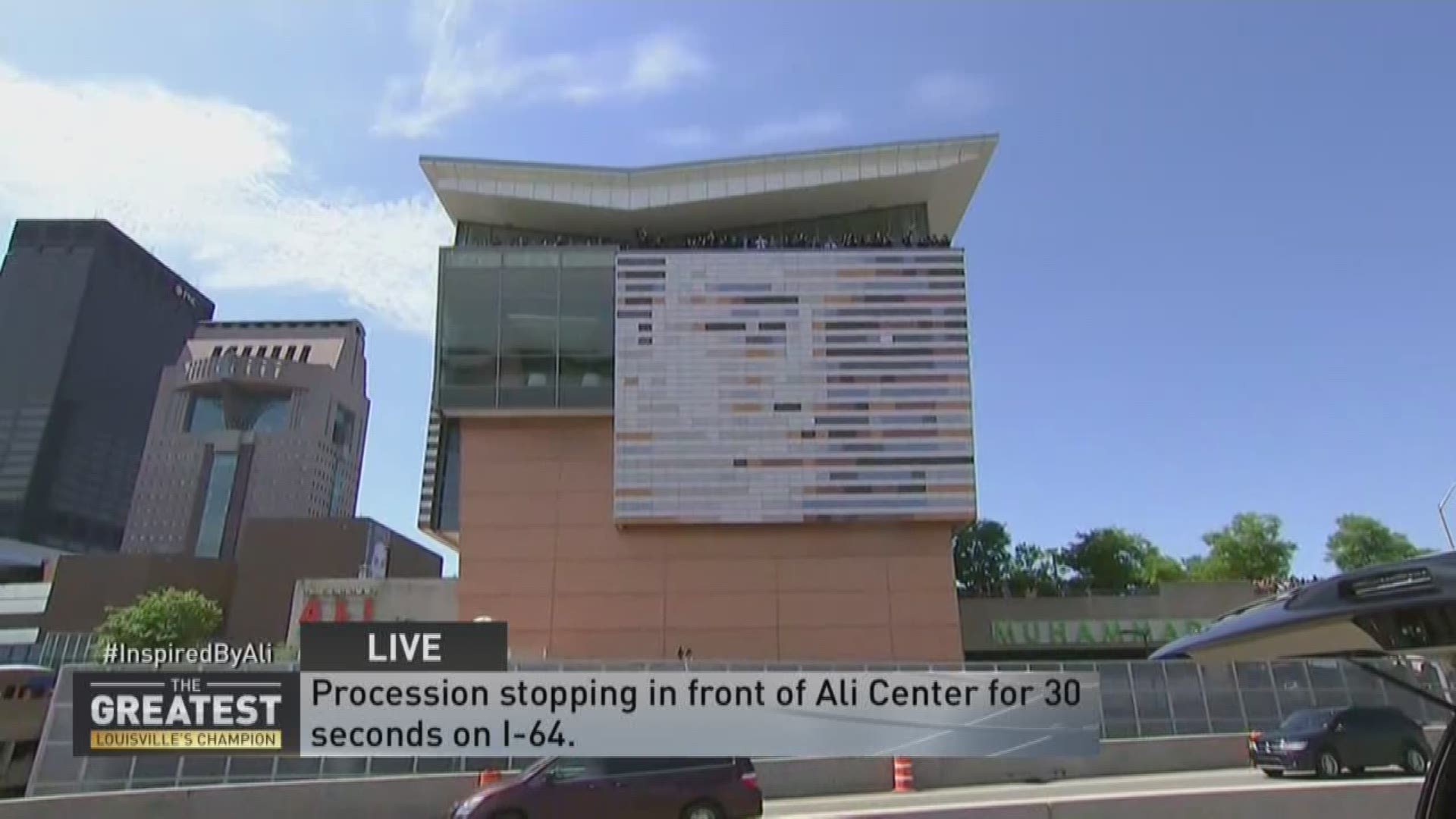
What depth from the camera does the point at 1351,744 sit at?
1750 cm

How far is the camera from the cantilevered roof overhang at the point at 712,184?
53.2 m

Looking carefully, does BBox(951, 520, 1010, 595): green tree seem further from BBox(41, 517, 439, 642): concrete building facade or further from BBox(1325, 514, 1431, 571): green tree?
BBox(41, 517, 439, 642): concrete building facade

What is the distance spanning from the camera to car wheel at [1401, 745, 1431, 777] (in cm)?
1755

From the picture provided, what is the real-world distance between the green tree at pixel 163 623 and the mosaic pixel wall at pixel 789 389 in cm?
4554

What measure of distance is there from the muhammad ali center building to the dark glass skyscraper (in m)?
147

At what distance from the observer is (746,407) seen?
47.1 m

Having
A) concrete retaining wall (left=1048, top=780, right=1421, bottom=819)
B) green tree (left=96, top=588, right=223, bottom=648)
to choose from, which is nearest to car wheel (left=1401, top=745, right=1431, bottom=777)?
concrete retaining wall (left=1048, top=780, right=1421, bottom=819)

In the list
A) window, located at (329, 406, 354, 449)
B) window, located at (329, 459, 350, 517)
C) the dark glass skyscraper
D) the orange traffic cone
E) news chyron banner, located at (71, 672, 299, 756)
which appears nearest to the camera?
news chyron banner, located at (71, 672, 299, 756)

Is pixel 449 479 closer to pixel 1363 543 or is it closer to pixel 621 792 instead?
pixel 621 792

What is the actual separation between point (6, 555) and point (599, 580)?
13561 cm

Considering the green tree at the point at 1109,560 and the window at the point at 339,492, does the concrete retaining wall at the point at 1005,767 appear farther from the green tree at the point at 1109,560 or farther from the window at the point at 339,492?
the window at the point at 339,492

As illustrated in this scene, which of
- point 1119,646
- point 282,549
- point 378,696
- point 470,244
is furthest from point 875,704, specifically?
point 282,549

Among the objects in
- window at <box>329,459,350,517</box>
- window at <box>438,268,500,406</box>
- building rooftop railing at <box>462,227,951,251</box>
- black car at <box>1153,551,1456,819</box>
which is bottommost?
black car at <box>1153,551,1456,819</box>

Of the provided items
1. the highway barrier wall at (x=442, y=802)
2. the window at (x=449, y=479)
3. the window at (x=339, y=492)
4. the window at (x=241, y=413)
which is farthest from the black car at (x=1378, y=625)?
the window at (x=339, y=492)
